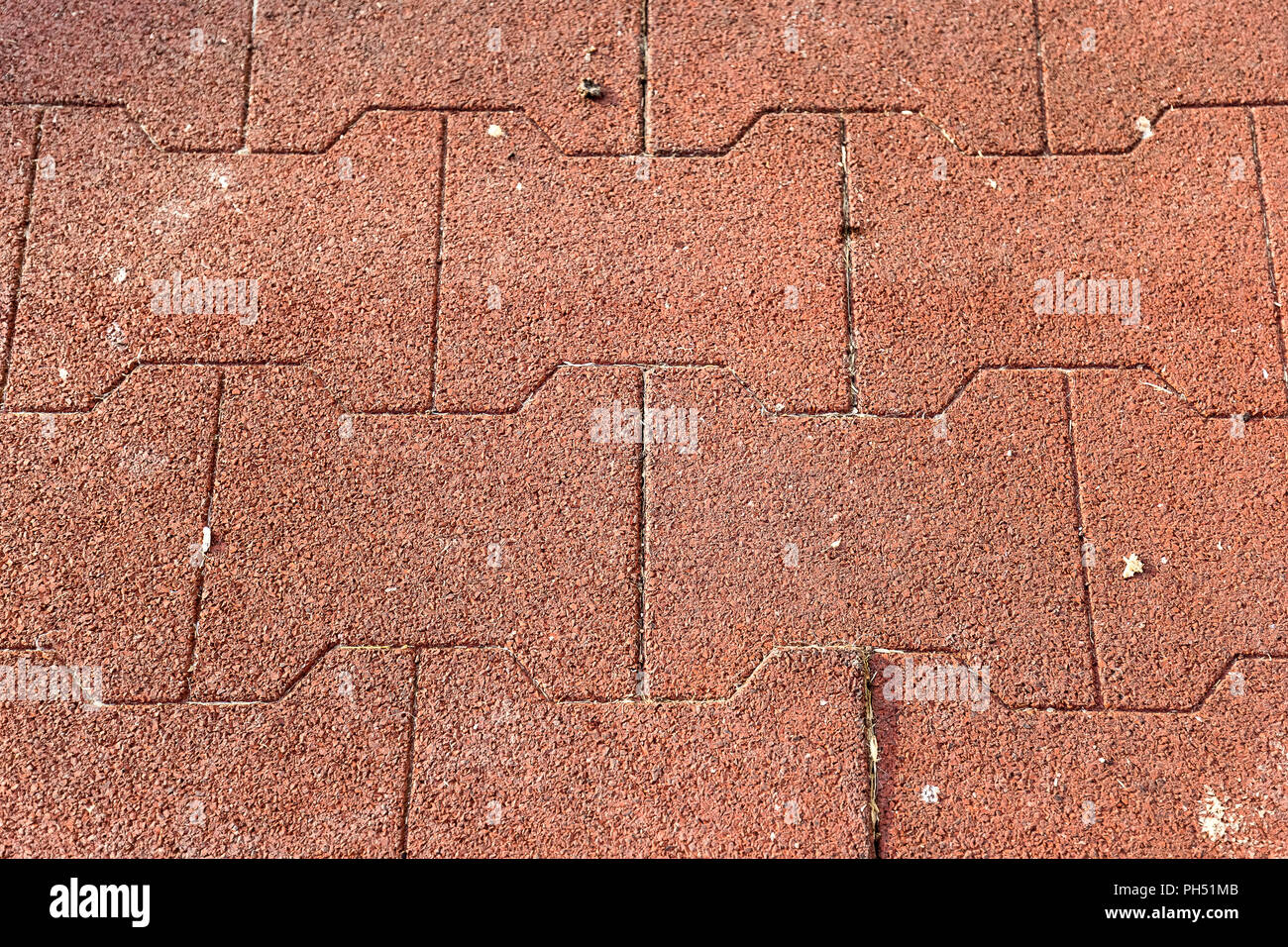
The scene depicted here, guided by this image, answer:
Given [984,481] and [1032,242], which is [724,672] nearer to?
[984,481]

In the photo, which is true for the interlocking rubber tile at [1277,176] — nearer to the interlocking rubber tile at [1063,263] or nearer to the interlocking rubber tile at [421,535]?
the interlocking rubber tile at [1063,263]

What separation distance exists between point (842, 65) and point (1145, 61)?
2.95 feet

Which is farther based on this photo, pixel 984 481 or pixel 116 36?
pixel 116 36

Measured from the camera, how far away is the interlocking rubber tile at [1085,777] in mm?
2156

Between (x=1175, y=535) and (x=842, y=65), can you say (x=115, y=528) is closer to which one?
(x=842, y=65)

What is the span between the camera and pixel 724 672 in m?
2.25

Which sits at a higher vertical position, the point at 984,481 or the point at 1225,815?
the point at 984,481

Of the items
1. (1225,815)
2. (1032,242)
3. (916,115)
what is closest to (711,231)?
(916,115)

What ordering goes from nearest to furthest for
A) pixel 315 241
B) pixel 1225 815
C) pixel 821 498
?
pixel 1225 815
pixel 821 498
pixel 315 241

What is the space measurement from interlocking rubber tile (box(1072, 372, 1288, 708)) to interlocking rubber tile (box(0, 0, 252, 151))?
8.38 feet

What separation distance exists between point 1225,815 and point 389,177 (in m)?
2.70

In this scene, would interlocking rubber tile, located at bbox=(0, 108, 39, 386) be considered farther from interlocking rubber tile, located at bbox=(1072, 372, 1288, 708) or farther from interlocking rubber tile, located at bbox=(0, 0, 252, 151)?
interlocking rubber tile, located at bbox=(1072, 372, 1288, 708)

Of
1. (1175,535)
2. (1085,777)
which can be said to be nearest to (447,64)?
(1175,535)

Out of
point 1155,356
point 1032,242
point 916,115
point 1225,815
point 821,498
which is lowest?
point 1225,815
